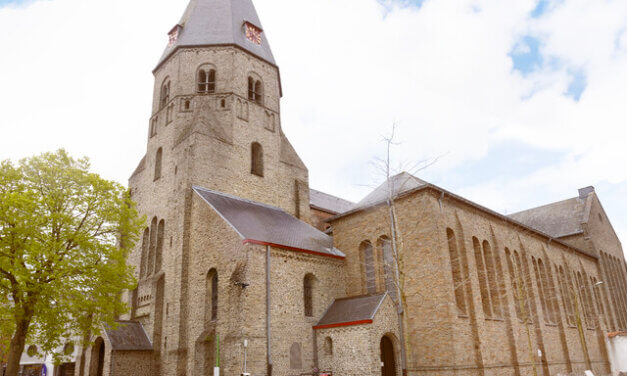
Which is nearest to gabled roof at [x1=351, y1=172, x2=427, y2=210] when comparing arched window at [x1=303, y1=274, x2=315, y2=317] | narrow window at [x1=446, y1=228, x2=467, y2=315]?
narrow window at [x1=446, y1=228, x2=467, y2=315]

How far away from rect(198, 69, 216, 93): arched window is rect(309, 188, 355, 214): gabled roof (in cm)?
1125

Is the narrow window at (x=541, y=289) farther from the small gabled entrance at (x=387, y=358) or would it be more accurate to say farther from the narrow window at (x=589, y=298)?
the small gabled entrance at (x=387, y=358)

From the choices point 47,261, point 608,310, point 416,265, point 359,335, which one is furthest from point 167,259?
point 608,310

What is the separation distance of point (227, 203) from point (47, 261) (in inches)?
362

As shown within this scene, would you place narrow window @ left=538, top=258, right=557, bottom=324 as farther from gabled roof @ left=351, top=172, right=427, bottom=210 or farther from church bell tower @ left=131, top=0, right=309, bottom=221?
church bell tower @ left=131, top=0, right=309, bottom=221

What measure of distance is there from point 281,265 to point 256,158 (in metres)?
9.87

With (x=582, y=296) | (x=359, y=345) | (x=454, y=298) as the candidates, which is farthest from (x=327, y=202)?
(x=582, y=296)

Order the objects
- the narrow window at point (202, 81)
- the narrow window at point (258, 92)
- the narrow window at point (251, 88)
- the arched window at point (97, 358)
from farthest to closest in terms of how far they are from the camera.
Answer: the narrow window at point (258, 92)
the narrow window at point (251, 88)
the narrow window at point (202, 81)
the arched window at point (97, 358)

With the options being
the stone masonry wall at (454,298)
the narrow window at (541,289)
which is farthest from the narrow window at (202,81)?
the narrow window at (541,289)

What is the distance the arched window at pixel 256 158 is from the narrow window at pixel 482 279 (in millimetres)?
13402

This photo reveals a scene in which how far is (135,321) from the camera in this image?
2345 cm

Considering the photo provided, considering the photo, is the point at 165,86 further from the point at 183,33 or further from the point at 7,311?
the point at 7,311

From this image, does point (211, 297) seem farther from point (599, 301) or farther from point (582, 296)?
point (599, 301)

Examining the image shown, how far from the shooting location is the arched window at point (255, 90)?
29550mm
